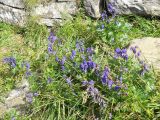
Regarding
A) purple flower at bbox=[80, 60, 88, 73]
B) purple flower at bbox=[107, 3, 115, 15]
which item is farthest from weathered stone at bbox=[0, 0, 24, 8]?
purple flower at bbox=[80, 60, 88, 73]

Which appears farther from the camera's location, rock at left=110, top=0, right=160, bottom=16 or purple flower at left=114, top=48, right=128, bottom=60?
rock at left=110, top=0, right=160, bottom=16

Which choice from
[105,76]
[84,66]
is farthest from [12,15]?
[105,76]

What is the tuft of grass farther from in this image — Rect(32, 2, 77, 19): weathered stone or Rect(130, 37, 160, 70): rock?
Rect(32, 2, 77, 19): weathered stone

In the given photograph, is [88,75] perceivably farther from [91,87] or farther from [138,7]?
[138,7]

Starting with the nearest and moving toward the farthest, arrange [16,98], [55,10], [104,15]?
[16,98] < [104,15] < [55,10]

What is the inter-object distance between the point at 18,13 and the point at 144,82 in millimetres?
2697

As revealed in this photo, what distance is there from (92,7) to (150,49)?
4.14ft

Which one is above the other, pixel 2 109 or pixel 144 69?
pixel 144 69

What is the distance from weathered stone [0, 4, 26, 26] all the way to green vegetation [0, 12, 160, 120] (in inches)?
21.5

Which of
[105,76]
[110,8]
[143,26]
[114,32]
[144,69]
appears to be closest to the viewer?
[105,76]

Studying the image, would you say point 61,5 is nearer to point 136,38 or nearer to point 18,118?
point 136,38

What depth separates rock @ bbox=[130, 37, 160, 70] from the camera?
171 inches

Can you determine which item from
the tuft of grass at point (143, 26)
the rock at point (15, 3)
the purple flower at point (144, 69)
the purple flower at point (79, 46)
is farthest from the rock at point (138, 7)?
the purple flower at point (144, 69)

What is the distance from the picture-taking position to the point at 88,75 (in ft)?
13.0
